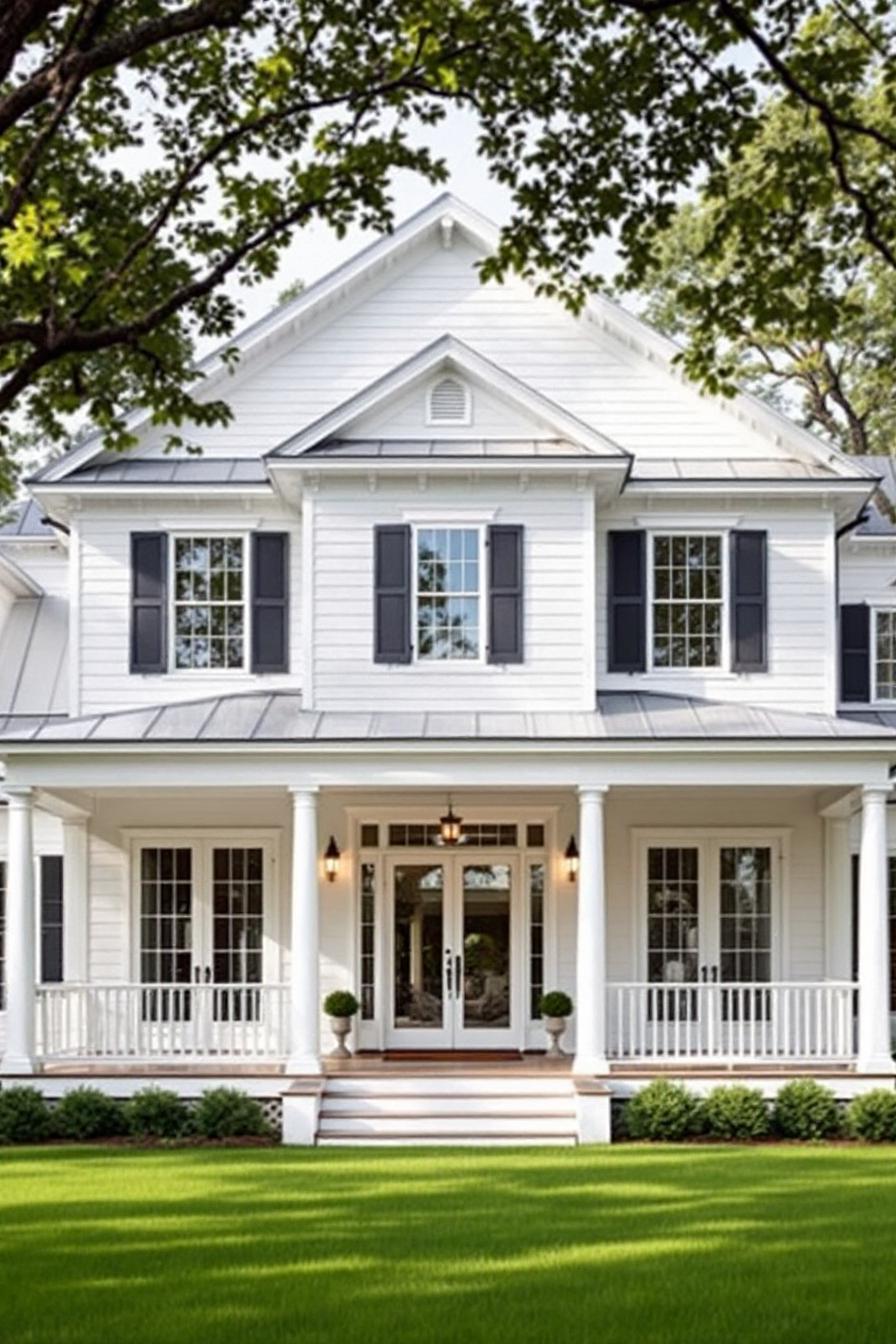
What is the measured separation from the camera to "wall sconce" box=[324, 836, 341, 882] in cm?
2053

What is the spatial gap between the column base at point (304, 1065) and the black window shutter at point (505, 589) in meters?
4.67

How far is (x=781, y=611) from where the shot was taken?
803 inches

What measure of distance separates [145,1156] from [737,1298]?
7938 mm

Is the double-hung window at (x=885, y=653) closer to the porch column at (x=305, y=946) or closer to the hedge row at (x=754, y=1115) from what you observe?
the hedge row at (x=754, y=1115)

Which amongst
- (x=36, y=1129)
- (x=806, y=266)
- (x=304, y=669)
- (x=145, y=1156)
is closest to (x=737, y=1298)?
(x=806, y=266)

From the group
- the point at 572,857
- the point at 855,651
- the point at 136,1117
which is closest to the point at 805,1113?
the point at 572,857

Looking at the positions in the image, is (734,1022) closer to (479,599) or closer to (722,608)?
(722,608)

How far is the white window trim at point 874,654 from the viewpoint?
22891 millimetres

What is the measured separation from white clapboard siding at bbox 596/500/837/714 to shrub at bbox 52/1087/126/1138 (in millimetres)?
6996

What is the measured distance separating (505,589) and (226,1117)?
20.7 ft

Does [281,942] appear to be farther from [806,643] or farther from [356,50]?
[356,50]

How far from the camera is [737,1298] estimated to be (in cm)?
953

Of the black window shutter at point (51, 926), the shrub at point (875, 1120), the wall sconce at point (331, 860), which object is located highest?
the wall sconce at point (331, 860)

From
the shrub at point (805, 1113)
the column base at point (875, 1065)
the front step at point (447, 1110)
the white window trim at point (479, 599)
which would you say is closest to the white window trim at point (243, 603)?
the white window trim at point (479, 599)
